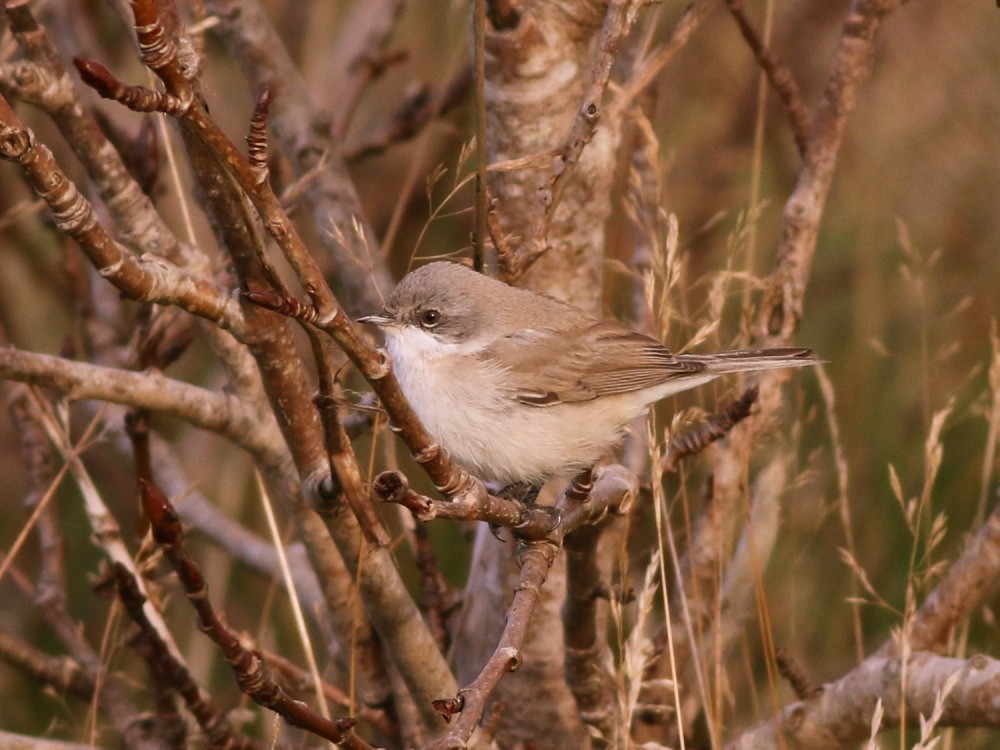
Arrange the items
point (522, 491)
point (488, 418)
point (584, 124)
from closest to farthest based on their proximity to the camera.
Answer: point (584, 124) → point (488, 418) → point (522, 491)

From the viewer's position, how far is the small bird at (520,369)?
288cm

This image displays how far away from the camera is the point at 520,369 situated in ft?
9.98

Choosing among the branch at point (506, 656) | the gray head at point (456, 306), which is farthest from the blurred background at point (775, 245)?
the branch at point (506, 656)

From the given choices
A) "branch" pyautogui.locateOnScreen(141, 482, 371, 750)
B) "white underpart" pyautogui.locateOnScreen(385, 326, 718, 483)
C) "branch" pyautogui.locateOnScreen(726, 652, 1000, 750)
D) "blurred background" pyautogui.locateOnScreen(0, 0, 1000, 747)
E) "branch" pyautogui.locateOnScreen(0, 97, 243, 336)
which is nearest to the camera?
"branch" pyautogui.locateOnScreen(0, 97, 243, 336)

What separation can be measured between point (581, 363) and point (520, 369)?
183 mm

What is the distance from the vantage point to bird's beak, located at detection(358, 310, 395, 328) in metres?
2.95

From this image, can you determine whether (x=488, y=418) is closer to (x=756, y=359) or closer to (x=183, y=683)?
(x=756, y=359)

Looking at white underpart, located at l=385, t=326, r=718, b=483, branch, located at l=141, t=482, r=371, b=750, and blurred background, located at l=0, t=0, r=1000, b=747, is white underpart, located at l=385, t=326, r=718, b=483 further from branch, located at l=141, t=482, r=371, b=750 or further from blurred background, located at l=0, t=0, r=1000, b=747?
blurred background, located at l=0, t=0, r=1000, b=747

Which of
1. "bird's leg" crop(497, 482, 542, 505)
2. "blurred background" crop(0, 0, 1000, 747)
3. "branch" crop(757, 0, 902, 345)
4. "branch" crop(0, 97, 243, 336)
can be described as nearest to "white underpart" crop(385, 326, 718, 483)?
"bird's leg" crop(497, 482, 542, 505)

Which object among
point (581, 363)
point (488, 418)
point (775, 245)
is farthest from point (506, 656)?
point (775, 245)

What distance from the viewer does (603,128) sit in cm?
329

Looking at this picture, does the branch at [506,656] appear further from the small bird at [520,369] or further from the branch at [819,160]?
the branch at [819,160]

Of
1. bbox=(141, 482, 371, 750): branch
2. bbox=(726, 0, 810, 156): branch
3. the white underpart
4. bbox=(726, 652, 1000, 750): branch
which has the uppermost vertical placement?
bbox=(726, 0, 810, 156): branch

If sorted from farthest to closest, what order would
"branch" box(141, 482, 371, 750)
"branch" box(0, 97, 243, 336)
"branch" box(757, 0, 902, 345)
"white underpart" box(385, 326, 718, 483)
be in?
"branch" box(757, 0, 902, 345)
"white underpart" box(385, 326, 718, 483)
"branch" box(141, 482, 371, 750)
"branch" box(0, 97, 243, 336)
